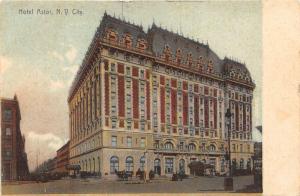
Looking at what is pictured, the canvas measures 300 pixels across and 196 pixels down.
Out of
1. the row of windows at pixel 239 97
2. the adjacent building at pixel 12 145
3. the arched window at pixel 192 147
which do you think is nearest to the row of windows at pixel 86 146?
the adjacent building at pixel 12 145

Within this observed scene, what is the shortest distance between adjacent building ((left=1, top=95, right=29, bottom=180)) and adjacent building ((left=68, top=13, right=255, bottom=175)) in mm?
791

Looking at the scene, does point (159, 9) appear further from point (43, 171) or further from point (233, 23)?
point (43, 171)

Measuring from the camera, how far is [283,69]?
8859 mm

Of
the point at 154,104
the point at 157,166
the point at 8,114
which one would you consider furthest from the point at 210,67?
the point at 8,114

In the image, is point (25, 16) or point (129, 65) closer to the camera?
point (25, 16)

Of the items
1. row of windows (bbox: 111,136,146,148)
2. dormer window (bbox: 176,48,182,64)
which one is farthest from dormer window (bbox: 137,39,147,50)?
row of windows (bbox: 111,136,146,148)

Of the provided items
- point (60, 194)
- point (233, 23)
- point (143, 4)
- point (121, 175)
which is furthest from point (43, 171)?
point (233, 23)

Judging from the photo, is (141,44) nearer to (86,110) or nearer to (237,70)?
(86,110)

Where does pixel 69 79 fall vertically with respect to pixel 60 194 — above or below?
above

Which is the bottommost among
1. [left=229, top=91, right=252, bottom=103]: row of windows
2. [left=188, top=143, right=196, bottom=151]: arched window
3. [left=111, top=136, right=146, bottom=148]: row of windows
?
[left=188, top=143, right=196, bottom=151]: arched window

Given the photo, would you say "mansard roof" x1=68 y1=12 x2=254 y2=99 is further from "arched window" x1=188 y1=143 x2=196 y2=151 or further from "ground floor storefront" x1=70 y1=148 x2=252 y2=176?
"arched window" x1=188 y1=143 x2=196 y2=151

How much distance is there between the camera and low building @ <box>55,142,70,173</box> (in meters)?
8.74

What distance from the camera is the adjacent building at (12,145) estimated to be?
859cm

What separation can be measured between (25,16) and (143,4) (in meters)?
1.85
